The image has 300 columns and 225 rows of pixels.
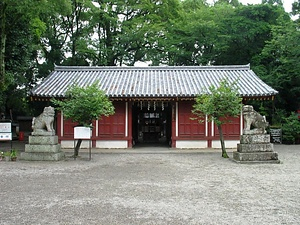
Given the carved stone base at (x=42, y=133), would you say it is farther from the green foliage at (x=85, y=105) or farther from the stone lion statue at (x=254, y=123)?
the stone lion statue at (x=254, y=123)

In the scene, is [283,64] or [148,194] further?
[283,64]

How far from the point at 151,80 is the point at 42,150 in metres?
8.08

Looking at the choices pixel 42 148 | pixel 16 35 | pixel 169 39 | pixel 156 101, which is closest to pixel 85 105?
pixel 42 148

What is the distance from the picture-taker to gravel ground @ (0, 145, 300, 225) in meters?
4.54

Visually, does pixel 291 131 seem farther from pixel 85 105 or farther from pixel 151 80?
pixel 85 105

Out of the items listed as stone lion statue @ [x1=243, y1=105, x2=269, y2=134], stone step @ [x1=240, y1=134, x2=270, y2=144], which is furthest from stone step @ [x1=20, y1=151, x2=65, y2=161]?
stone lion statue @ [x1=243, y1=105, x2=269, y2=134]

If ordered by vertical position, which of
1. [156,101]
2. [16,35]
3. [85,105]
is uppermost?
[16,35]

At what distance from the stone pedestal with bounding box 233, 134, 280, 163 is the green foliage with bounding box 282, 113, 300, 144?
854cm

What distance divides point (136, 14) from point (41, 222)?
24.0 m

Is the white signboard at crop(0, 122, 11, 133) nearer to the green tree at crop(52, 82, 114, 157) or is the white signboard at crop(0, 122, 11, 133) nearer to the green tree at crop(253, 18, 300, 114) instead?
the green tree at crop(52, 82, 114, 157)

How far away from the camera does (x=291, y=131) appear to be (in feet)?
59.4

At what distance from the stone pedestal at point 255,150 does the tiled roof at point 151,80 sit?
3595 millimetres

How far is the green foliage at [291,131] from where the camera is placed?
59.3 ft

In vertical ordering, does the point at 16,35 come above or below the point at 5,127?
above
